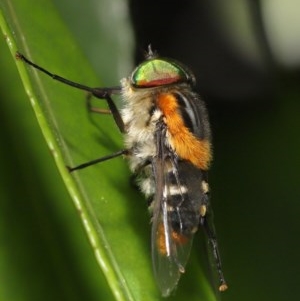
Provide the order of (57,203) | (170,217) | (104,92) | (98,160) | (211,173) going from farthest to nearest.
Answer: (211,173)
(104,92)
(170,217)
(98,160)
(57,203)

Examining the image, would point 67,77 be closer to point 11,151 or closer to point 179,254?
point 11,151

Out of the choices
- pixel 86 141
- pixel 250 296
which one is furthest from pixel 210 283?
pixel 86 141

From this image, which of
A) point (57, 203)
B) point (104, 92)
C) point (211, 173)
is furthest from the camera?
point (211, 173)

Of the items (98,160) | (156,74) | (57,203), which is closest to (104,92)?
(156,74)

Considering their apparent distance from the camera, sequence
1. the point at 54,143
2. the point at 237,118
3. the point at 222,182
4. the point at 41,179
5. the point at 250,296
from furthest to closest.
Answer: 1. the point at 237,118
2. the point at 222,182
3. the point at 250,296
4. the point at 41,179
5. the point at 54,143

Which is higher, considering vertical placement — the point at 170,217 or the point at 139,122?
the point at 139,122

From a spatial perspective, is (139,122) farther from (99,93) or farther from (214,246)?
(214,246)

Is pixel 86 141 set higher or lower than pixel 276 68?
higher
